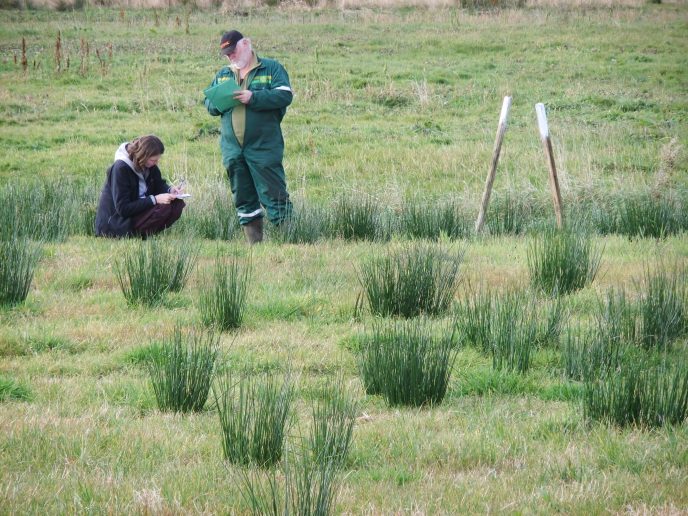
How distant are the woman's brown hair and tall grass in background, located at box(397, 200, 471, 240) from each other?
2303 millimetres

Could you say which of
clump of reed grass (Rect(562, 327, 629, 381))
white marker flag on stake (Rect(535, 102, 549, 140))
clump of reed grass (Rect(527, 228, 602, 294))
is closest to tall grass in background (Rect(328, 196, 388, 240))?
white marker flag on stake (Rect(535, 102, 549, 140))

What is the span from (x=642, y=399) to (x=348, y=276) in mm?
3337

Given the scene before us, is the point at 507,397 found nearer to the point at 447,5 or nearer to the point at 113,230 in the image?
the point at 113,230

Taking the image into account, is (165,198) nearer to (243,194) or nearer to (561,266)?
(243,194)

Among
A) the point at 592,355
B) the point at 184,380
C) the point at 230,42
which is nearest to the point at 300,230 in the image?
the point at 230,42

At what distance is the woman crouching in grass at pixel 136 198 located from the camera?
8.58 m

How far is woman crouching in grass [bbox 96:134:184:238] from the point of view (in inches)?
338

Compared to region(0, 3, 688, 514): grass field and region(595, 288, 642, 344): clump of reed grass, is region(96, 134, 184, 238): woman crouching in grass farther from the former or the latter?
region(595, 288, 642, 344): clump of reed grass

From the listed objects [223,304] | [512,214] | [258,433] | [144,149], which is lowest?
[512,214]

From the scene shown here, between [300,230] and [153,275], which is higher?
[153,275]

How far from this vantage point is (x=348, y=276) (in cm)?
722

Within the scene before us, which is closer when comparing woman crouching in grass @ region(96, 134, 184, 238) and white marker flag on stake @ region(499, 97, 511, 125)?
woman crouching in grass @ region(96, 134, 184, 238)

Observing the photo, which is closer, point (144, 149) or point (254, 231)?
point (144, 149)

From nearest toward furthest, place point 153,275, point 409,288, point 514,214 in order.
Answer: point 409,288, point 153,275, point 514,214
